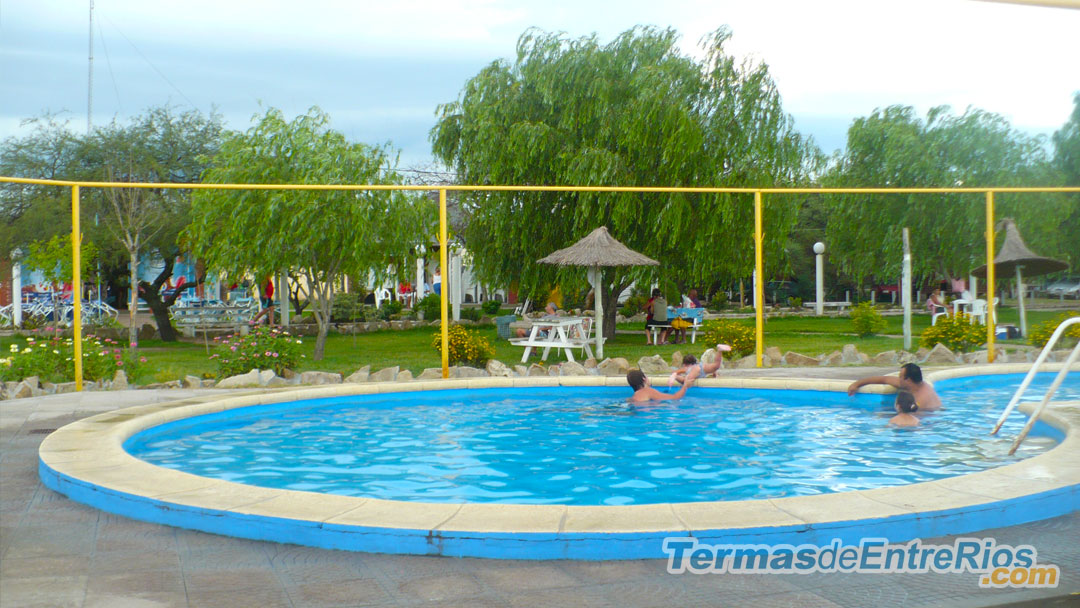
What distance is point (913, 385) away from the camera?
27.0ft

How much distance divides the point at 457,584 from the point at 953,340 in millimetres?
11218

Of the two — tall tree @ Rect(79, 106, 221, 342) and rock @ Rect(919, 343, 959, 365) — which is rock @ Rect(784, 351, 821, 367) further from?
tall tree @ Rect(79, 106, 221, 342)

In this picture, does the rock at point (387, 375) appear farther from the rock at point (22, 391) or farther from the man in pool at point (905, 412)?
the man in pool at point (905, 412)

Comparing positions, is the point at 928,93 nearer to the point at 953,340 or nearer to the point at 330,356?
the point at 953,340

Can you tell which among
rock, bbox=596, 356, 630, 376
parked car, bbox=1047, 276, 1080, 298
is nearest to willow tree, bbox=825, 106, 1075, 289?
parked car, bbox=1047, 276, 1080, 298

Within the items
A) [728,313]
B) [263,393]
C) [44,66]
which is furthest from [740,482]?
[44,66]

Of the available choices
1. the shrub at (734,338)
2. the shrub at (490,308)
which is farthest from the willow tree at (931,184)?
the shrub at (734,338)

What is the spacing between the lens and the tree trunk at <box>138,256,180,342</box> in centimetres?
2069

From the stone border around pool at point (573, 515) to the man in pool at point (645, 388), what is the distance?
466 centimetres

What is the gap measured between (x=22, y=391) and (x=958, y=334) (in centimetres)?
1170

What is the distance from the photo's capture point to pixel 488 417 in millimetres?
8727

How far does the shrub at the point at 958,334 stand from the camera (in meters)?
12.4

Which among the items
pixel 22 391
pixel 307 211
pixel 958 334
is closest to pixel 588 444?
pixel 22 391

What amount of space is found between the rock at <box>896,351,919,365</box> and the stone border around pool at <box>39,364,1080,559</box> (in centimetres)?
746
